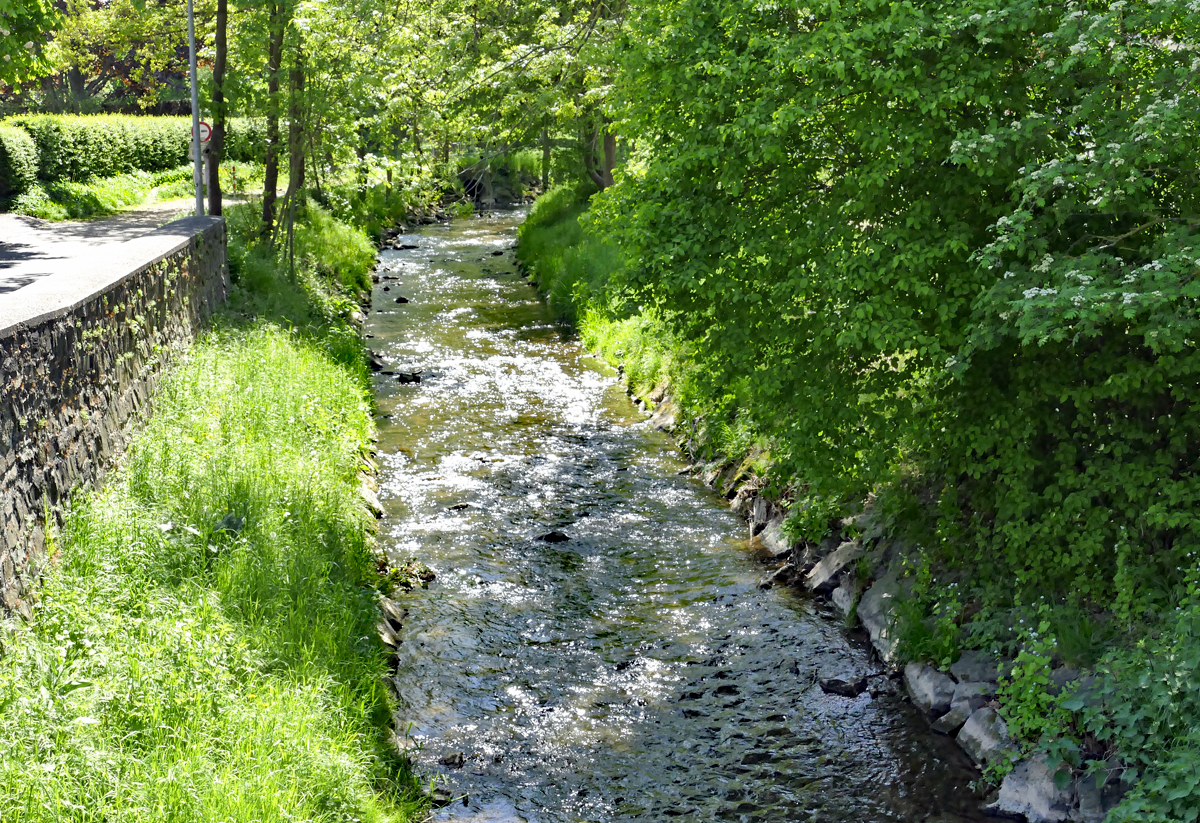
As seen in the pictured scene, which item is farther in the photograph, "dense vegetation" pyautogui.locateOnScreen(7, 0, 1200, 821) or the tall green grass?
the tall green grass

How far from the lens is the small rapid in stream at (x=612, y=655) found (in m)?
7.04

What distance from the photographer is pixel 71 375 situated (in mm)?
7738

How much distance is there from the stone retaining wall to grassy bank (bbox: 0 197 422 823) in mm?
236

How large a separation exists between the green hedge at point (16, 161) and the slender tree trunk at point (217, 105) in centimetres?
680

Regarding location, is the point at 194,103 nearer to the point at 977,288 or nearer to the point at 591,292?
the point at 591,292

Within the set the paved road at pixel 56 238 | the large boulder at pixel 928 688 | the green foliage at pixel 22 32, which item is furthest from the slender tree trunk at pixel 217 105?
the large boulder at pixel 928 688

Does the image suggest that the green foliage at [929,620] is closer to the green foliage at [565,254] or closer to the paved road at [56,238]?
the paved road at [56,238]

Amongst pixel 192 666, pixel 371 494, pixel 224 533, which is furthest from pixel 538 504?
pixel 192 666

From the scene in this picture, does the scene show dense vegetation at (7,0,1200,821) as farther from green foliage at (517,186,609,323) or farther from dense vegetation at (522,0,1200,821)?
green foliage at (517,186,609,323)

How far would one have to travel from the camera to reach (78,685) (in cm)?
549

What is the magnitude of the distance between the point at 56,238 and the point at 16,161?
8.03 metres

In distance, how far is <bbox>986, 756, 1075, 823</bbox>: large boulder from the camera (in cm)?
651

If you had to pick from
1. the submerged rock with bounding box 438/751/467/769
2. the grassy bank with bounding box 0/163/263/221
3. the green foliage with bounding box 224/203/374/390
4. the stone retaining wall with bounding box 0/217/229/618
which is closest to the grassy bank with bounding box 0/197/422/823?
the stone retaining wall with bounding box 0/217/229/618

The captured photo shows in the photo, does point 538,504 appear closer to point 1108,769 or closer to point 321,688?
point 321,688
